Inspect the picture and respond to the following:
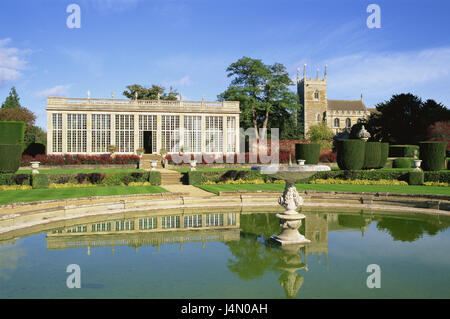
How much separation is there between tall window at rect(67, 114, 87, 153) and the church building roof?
202 ft

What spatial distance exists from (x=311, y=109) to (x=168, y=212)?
72477mm

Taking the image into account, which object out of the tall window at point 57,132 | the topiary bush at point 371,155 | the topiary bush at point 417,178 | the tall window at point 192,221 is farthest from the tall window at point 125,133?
the topiary bush at point 417,178

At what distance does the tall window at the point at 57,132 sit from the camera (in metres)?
34.1

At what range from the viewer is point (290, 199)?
30.9 feet

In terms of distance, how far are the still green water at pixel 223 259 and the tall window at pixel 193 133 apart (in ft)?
84.0

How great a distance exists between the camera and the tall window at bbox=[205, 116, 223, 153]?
124ft

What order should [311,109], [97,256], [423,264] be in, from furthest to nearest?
1. [311,109]
2. [97,256]
3. [423,264]

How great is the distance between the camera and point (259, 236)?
31.7 feet

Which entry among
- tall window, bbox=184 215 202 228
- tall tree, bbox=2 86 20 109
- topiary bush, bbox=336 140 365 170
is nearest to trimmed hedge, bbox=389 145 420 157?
topiary bush, bbox=336 140 365 170

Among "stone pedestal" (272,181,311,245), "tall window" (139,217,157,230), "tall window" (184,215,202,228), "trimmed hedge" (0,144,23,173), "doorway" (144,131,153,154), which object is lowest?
"tall window" (139,217,157,230)

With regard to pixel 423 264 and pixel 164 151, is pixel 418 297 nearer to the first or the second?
pixel 423 264

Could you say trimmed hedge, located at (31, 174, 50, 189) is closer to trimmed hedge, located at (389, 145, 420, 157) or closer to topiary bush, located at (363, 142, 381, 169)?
topiary bush, located at (363, 142, 381, 169)

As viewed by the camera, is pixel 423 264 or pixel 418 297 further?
pixel 423 264
